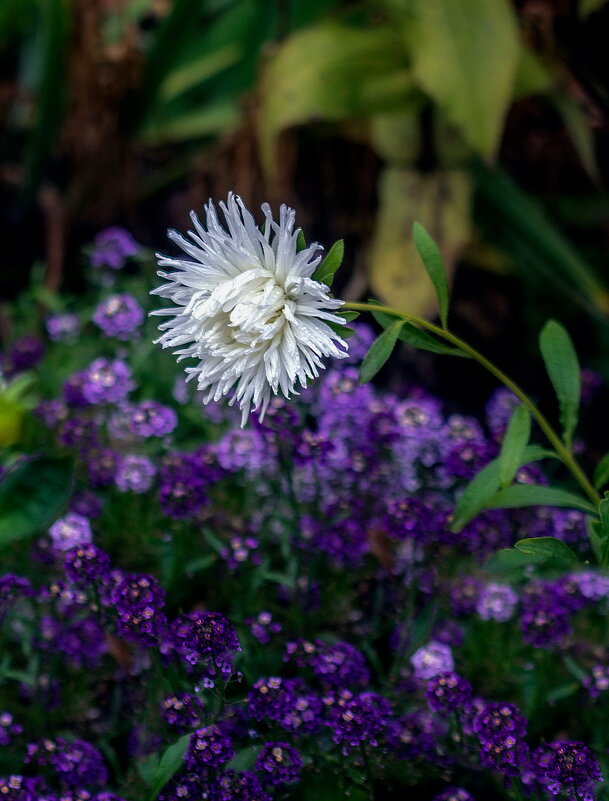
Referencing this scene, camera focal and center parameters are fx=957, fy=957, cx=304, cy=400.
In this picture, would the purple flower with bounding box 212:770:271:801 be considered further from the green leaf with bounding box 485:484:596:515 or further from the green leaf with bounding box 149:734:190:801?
the green leaf with bounding box 485:484:596:515

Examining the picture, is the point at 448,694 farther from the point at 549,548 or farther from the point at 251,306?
the point at 251,306

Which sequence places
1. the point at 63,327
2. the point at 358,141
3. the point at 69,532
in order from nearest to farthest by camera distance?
1. the point at 69,532
2. the point at 63,327
3. the point at 358,141

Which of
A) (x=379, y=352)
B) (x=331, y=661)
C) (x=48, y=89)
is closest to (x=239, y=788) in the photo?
(x=331, y=661)

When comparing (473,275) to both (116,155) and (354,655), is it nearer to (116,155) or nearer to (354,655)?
(116,155)

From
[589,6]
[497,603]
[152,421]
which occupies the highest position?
[589,6]

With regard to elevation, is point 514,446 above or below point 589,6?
below

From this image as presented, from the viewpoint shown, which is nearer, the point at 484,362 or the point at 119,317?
the point at 484,362

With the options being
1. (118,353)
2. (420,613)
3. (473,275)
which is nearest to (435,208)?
(473,275)
